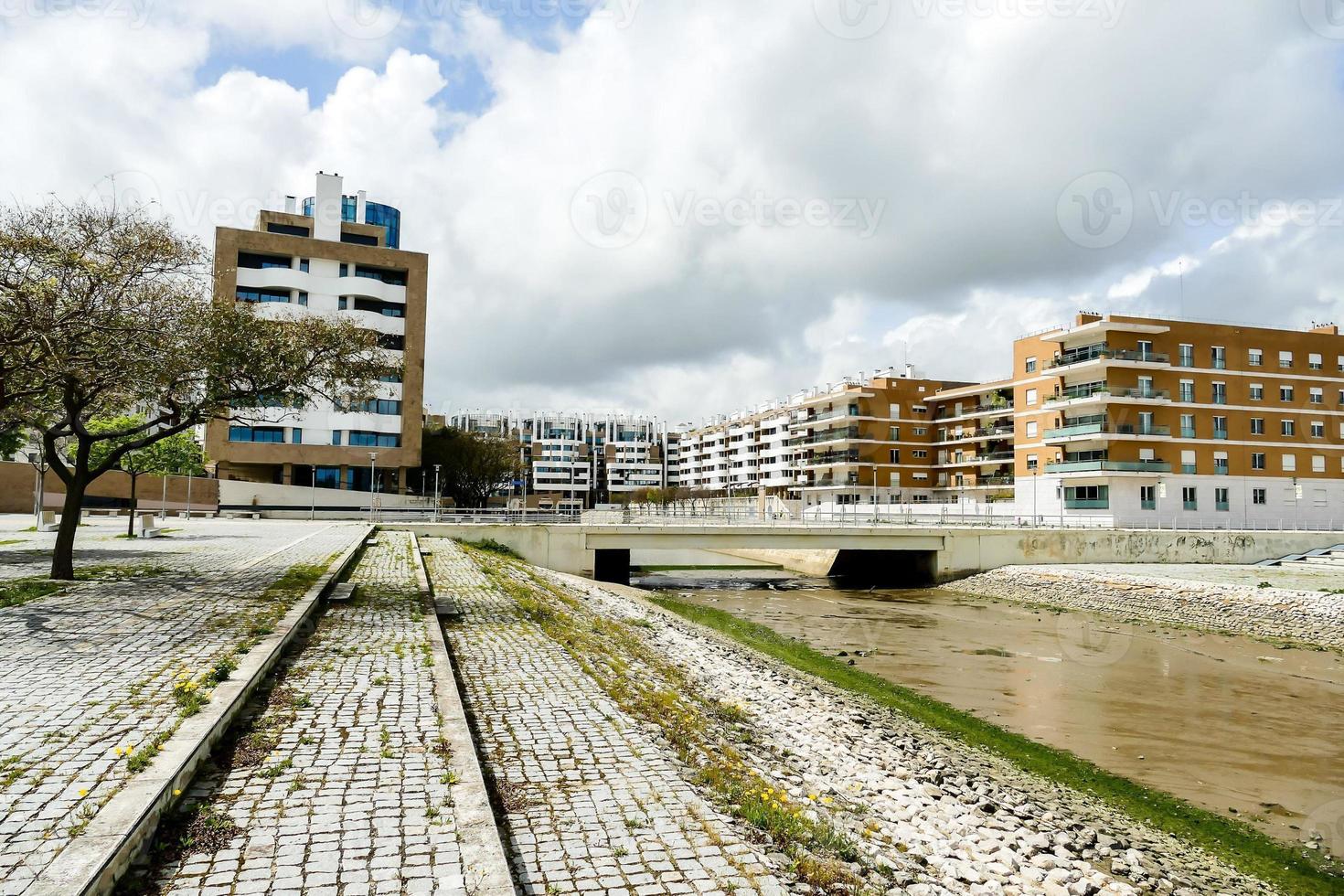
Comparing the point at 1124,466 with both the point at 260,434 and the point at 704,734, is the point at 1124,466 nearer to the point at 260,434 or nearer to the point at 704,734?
the point at 704,734

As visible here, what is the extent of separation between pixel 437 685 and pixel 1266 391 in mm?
59428

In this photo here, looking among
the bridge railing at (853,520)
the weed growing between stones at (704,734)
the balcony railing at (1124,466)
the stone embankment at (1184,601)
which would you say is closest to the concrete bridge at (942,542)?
the bridge railing at (853,520)

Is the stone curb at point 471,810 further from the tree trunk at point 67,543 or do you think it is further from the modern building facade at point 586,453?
the modern building facade at point 586,453

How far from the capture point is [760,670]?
14.8m

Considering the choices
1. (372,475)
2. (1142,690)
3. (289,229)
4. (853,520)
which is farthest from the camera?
(289,229)

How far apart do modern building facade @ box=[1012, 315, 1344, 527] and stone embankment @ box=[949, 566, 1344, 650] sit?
15148 mm

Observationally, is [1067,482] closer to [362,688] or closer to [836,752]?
[836,752]

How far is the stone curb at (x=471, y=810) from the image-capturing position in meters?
4.46

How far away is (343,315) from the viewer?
184 ft

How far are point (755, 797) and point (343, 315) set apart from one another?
56.6m

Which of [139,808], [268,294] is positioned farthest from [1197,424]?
[268,294]

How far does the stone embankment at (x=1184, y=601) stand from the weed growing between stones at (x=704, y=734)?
21803mm

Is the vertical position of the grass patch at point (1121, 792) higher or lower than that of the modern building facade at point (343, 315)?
lower

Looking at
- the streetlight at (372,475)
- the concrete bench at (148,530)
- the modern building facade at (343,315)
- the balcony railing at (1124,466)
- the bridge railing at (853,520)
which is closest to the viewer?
the concrete bench at (148,530)
